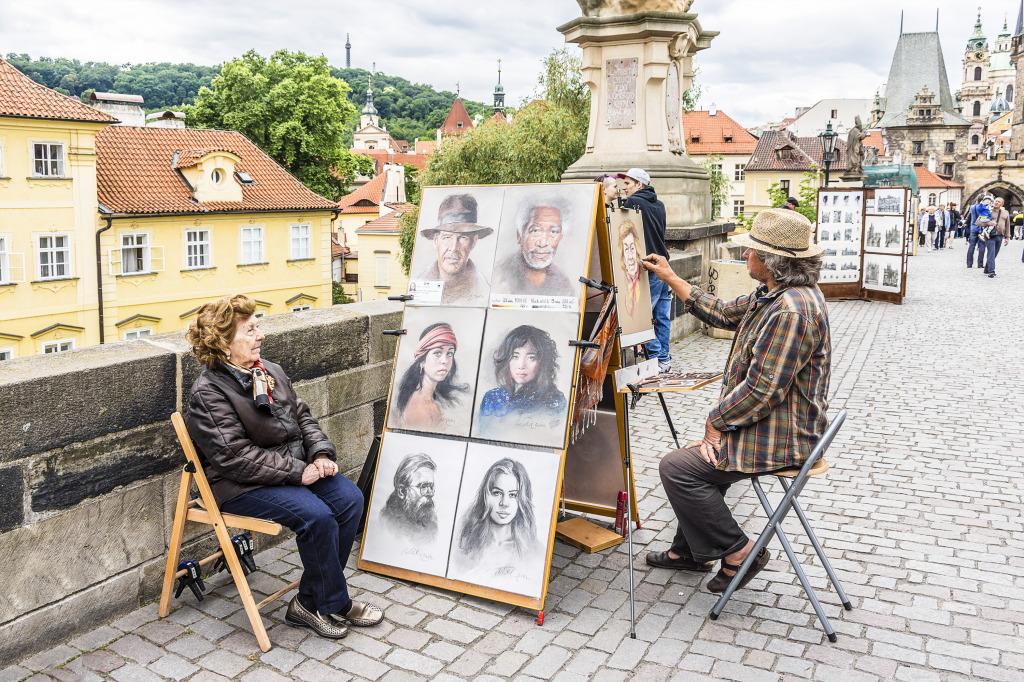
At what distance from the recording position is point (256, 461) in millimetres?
3736

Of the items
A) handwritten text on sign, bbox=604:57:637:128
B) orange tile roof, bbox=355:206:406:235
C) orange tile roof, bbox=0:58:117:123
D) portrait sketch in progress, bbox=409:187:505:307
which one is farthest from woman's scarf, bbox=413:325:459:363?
orange tile roof, bbox=355:206:406:235

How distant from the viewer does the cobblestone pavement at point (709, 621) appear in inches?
138

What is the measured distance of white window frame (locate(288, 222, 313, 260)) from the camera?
39.8 meters

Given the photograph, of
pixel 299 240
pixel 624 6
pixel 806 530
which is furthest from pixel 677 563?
pixel 299 240

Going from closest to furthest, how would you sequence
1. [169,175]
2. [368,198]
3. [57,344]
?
[57,344]
[169,175]
[368,198]

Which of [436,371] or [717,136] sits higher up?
[717,136]

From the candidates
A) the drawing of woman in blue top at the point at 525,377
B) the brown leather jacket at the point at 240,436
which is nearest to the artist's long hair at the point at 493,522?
the drawing of woman in blue top at the point at 525,377

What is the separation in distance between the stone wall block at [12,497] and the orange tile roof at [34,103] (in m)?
30.5

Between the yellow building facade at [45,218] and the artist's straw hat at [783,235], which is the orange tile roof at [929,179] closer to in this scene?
the yellow building facade at [45,218]

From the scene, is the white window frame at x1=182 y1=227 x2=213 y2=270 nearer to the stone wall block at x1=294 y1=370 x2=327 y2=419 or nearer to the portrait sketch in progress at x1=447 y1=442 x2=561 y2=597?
the stone wall block at x1=294 y1=370 x2=327 y2=419

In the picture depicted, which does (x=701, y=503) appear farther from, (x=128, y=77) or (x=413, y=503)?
(x=128, y=77)

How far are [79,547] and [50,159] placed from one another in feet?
106

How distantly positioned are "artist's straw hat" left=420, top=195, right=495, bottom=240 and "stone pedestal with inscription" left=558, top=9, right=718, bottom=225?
648cm

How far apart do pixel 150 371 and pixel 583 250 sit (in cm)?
203
